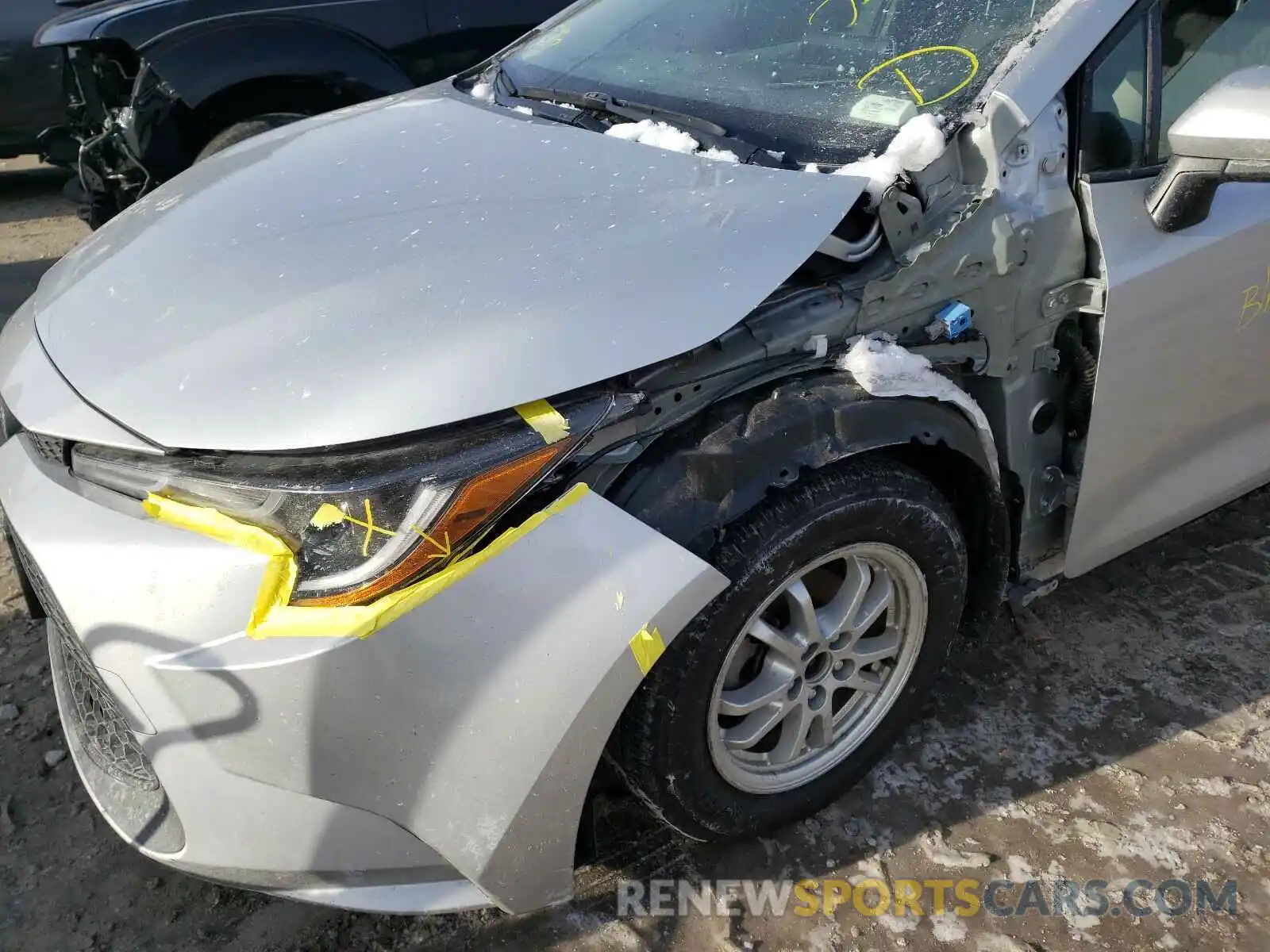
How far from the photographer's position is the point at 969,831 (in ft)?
6.73

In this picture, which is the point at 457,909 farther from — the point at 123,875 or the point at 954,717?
the point at 954,717

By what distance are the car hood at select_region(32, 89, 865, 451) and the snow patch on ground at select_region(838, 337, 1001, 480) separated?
0.68 feet

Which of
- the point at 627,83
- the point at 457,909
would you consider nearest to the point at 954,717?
the point at 457,909

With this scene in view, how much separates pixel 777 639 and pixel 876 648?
0.32m

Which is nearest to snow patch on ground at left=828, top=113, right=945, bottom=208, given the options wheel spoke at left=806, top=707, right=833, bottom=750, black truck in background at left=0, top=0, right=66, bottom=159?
wheel spoke at left=806, top=707, right=833, bottom=750

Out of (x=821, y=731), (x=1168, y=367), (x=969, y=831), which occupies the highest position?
(x=1168, y=367)

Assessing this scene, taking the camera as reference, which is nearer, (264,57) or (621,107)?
(621,107)

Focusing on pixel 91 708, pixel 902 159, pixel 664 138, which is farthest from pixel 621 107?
pixel 91 708

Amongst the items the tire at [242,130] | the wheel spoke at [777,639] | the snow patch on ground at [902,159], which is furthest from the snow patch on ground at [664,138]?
the tire at [242,130]

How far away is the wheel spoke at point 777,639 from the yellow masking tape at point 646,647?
25cm

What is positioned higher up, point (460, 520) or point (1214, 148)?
point (1214, 148)

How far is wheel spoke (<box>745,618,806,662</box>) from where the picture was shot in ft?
5.80

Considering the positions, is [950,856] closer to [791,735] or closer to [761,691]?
[791,735]

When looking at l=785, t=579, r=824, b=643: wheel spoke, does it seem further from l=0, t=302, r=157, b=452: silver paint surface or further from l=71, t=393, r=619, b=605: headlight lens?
l=0, t=302, r=157, b=452: silver paint surface
